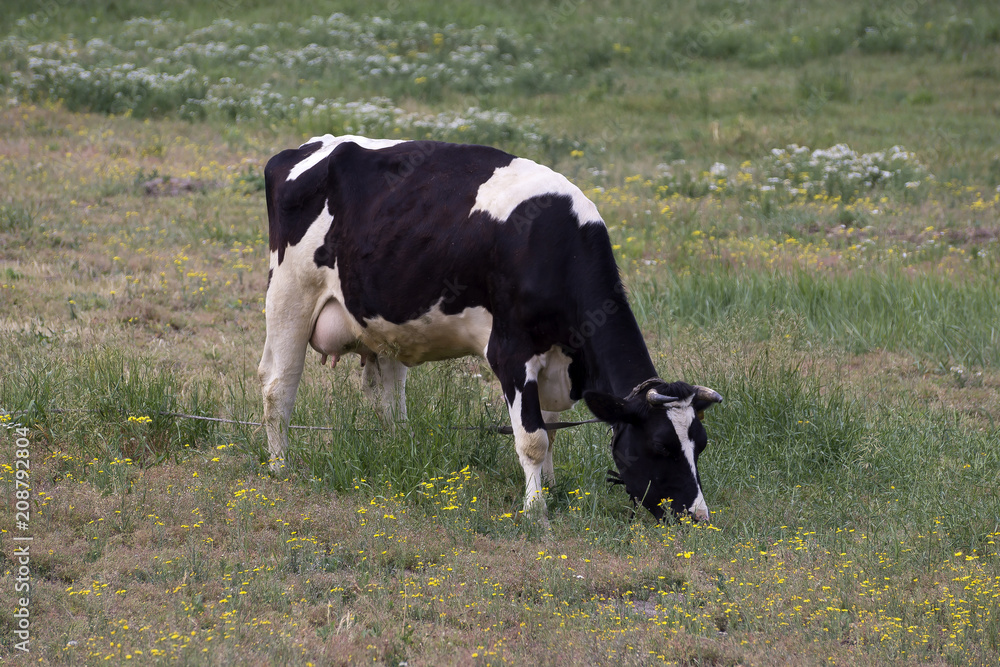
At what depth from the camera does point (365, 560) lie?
5.34 m

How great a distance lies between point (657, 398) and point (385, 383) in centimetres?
241

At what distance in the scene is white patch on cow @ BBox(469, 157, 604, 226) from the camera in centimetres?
604

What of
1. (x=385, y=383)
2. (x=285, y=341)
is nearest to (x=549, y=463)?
(x=385, y=383)

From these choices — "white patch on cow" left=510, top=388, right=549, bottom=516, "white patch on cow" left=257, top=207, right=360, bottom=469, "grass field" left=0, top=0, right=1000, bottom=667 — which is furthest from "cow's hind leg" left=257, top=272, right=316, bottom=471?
"white patch on cow" left=510, top=388, right=549, bottom=516

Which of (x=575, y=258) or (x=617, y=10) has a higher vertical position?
(x=617, y=10)

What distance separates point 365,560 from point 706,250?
24.0ft

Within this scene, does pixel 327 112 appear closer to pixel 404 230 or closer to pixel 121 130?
pixel 121 130

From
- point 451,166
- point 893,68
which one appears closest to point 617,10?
point 893,68

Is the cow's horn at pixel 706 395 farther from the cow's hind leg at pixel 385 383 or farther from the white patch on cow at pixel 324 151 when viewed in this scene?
the white patch on cow at pixel 324 151

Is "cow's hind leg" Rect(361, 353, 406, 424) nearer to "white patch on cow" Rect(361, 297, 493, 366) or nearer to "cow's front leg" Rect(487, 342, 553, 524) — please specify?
"white patch on cow" Rect(361, 297, 493, 366)

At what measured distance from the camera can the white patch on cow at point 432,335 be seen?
20.5ft

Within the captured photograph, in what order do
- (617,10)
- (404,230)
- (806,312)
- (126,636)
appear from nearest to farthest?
(126,636) < (404,230) < (806,312) < (617,10)
